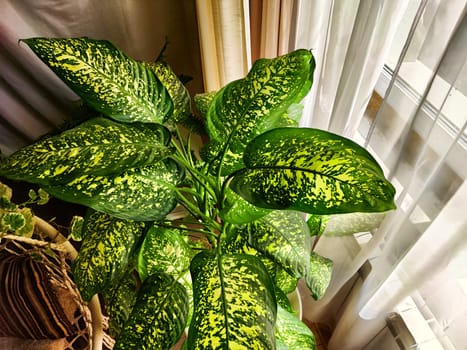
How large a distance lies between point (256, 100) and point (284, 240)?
24 centimetres

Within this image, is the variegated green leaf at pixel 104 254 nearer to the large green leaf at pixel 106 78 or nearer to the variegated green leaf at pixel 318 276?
the large green leaf at pixel 106 78

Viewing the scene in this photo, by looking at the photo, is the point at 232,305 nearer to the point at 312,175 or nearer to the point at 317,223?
the point at 312,175

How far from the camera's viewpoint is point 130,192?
56 cm

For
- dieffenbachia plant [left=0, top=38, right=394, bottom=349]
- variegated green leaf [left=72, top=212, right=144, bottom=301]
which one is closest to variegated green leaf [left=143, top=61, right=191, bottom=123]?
dieffenbachia plant [left=0, top=38, right=394, bottom=349]

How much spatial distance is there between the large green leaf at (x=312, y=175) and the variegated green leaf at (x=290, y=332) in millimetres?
356

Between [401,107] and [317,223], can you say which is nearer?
[401,107]

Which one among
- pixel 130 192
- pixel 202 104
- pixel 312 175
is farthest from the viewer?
pixel 202 104

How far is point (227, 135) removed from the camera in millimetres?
666

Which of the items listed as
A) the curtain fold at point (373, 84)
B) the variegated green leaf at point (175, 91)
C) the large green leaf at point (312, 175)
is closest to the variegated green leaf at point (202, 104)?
the variegated green leaf at point (175, 91)

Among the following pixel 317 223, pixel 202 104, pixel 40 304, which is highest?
pixel 202 104

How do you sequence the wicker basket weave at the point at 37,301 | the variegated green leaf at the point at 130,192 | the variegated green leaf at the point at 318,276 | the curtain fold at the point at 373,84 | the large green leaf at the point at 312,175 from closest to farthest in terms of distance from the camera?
Result: the large green leaf at the point at 312,175 < the variegated green leaf at the point at 130,192 < the curtain fold at the point at 373,84 < the variegated green leaf at the point at 318,276 < the wicker basket weave at the point at 37,301

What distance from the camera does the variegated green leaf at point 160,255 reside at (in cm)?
71

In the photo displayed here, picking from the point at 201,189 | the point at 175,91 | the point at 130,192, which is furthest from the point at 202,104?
the point at 130,192

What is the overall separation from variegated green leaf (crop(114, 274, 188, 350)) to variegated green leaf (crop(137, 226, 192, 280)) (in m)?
0.05
